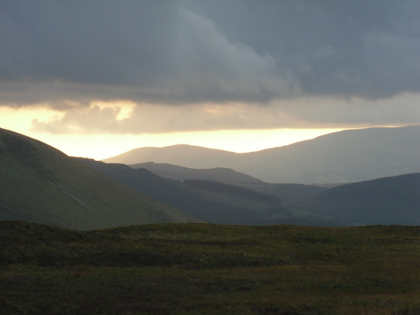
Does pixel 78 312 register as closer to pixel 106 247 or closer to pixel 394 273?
pixel 106 247

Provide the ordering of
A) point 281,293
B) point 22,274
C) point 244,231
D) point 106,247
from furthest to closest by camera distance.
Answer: point 244,231 < point 106,247 < point 22,274 < point 281,293

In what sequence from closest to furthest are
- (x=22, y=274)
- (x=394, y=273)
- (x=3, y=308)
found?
(x=3, y=308), (x=22, y=274), (x=394, y=273)

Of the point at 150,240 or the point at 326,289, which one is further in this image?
the point at 150,240

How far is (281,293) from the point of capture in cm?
4228

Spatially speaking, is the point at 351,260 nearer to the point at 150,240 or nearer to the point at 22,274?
the point at 150,240

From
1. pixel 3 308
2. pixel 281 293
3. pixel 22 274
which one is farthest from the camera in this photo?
pixel 22 274

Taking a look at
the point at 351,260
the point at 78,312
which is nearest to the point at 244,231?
the point at 351,260

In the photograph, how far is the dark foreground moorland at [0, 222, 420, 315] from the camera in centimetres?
3819

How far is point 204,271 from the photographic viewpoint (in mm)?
48938

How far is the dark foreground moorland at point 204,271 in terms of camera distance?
38188 mm

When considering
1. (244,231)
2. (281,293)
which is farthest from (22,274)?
(244,231)

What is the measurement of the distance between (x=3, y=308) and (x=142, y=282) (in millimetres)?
11086

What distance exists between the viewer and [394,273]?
164 ft

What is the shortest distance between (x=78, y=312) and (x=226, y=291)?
1008 cm
